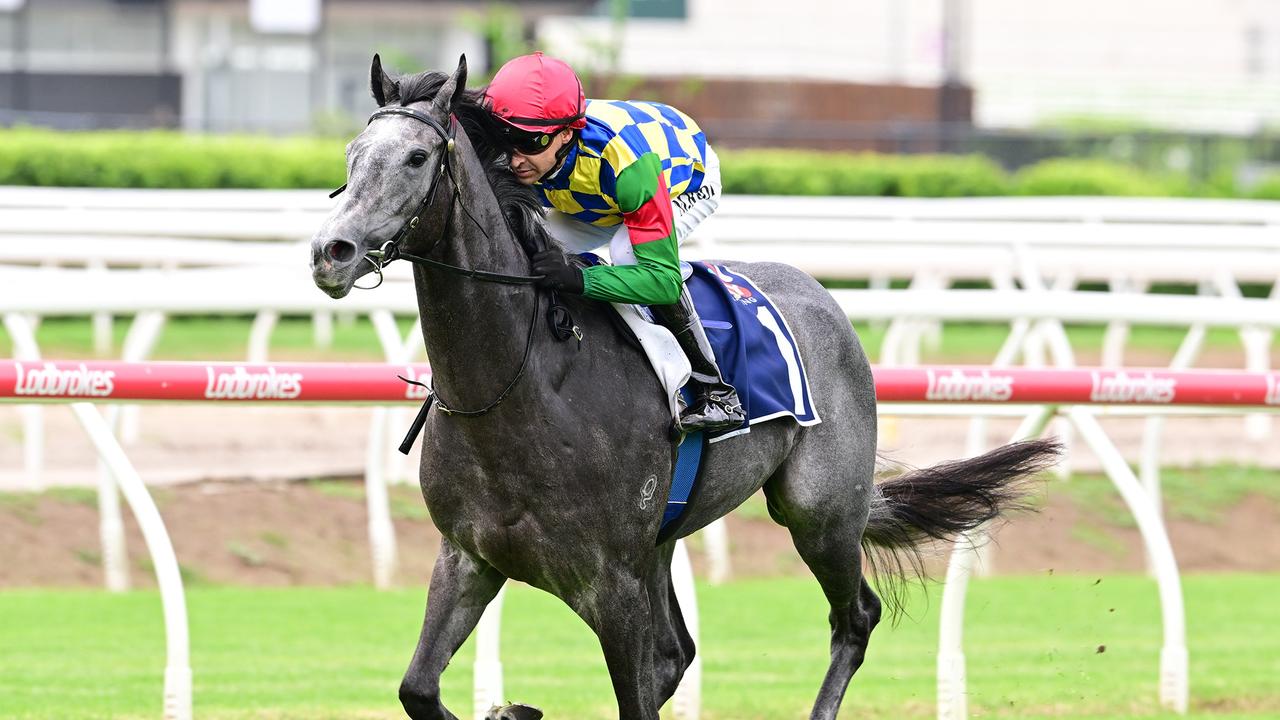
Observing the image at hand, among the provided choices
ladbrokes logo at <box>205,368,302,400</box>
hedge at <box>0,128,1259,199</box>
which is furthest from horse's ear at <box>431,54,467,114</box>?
hedge at <box>0,128,1259,199</box>

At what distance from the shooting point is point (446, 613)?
3729mm

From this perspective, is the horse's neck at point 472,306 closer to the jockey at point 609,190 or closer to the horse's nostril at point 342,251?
the jockey at point 609,190

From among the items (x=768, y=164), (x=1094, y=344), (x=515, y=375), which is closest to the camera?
(x=515, y=375)

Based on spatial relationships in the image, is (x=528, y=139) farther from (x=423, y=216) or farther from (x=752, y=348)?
(x=752, y=348)

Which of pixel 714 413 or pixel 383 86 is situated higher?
pixel 383 86

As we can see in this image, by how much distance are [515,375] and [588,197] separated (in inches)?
18.7

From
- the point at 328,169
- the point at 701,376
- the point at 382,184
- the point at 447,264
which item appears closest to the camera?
the point at 382,184

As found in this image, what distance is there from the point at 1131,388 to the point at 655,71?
2002 cm

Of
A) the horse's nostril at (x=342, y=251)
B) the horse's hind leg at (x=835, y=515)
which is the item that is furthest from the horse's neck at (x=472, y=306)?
the horse's hind leg at (x=835, y=515)

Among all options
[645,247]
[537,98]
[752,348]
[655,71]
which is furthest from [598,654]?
[655,71]

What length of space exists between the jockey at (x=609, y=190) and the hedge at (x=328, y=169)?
11.0 meters

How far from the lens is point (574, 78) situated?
3660 mm

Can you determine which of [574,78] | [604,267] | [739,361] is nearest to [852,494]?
[739,361]

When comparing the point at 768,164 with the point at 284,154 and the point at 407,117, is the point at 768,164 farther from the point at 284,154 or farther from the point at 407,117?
the point at 407,117
